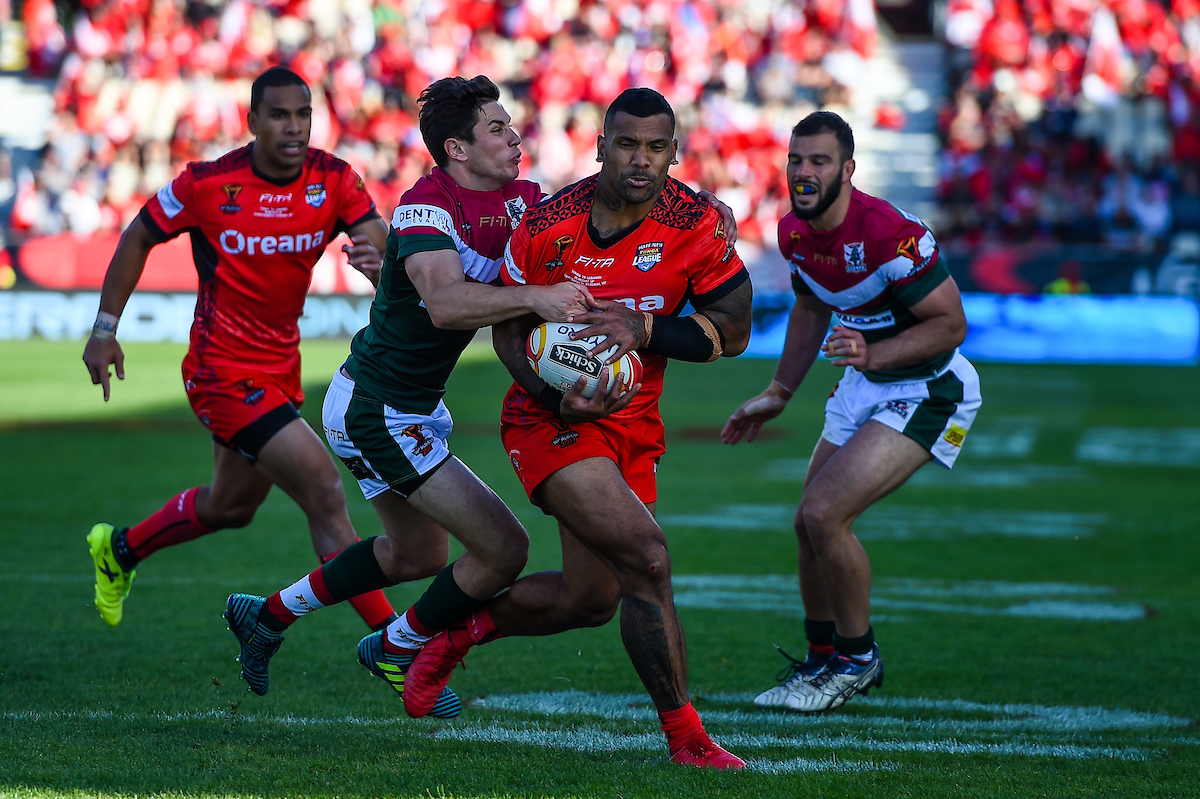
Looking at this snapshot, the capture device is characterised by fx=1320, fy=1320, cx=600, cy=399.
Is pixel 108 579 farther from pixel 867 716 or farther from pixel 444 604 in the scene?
pixel 867 716

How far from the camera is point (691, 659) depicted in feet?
19.9

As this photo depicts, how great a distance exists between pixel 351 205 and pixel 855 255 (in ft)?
7.47

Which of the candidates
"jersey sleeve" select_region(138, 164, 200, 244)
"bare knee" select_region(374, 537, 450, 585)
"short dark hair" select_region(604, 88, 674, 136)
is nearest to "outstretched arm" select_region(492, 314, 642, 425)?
"short dark hair" select_region(604, 88, 674, 136)

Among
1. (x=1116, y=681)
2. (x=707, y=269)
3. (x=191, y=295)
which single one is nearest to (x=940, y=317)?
(x=707, y=269)

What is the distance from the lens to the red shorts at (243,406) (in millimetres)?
5770

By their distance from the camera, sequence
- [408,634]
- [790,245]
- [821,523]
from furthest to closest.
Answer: [790,245] < [821,523] < [408,634]

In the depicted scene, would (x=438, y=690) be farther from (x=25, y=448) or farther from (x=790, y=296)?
(x=790, y=296)

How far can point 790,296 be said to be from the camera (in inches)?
741

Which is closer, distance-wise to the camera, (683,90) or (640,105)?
(640,105)

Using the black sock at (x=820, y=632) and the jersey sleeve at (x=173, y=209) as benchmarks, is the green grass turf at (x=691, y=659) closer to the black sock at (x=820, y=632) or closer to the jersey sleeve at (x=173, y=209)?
the black sock at (x=820, y=632)

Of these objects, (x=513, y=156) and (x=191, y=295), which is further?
(x=191, y=295)

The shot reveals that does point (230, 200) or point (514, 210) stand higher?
point (514, 210)

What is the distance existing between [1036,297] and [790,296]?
345 centimetres

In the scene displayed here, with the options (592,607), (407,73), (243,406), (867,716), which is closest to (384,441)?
(592,607)
